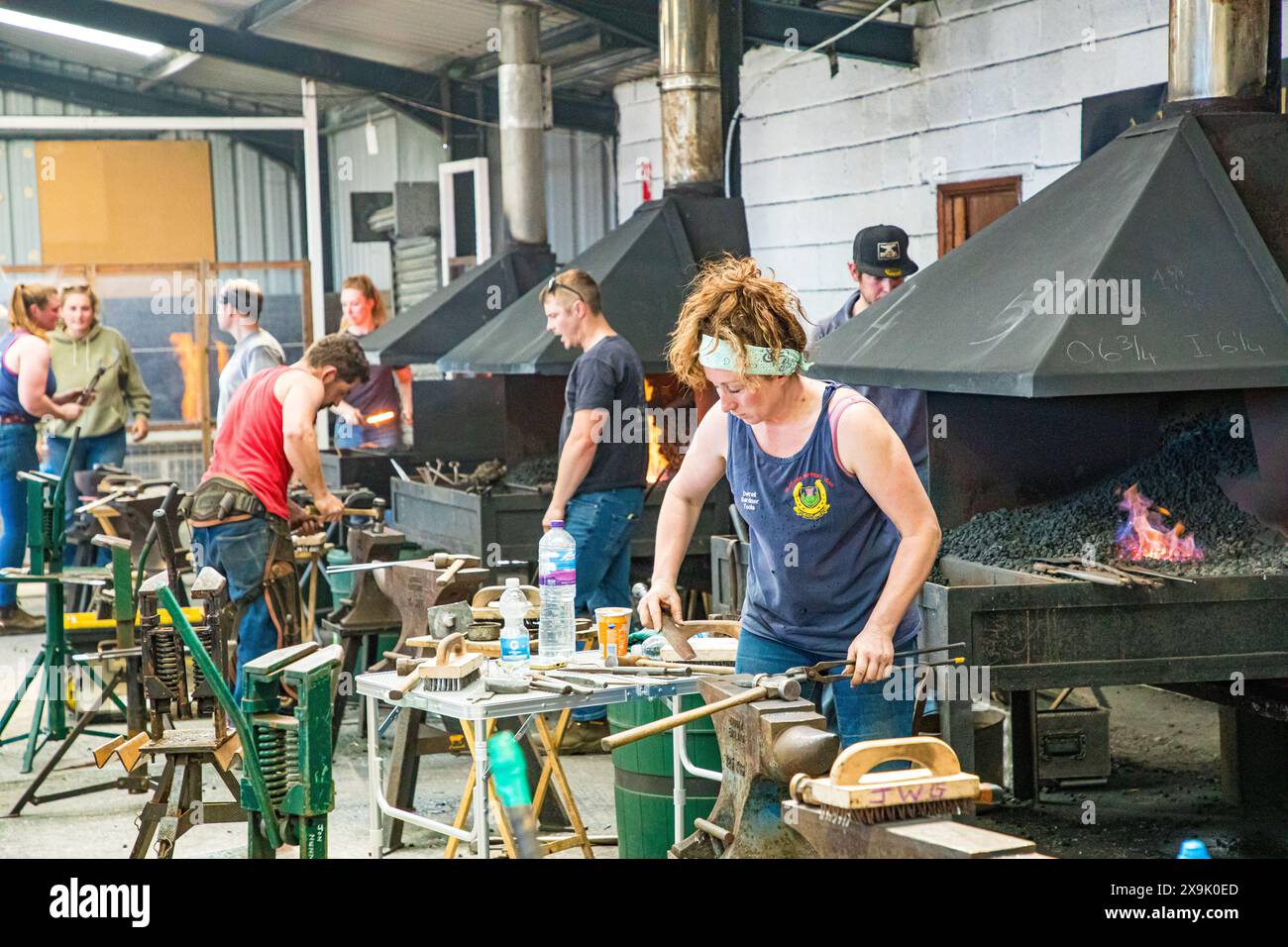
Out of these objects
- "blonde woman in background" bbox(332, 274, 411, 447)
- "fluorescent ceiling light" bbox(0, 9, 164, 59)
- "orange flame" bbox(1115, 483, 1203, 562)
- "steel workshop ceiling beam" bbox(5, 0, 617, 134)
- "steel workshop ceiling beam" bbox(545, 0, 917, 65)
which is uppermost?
"fluorescent ceiling light" bbox(0, 9, 164, 59)

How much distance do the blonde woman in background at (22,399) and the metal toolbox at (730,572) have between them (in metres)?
4.30

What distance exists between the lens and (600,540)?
6473 mm

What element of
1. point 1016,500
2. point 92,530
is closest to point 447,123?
point 92,530

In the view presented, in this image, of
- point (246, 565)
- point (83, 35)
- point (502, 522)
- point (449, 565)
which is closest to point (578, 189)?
point (83, 35)

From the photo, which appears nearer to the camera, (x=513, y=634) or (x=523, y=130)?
(x=513, y=634)

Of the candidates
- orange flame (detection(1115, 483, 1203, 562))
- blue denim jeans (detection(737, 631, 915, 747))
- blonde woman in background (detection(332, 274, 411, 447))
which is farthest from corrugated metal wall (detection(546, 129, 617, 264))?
blue denim jeans (detection(737, 631, 915, 747))

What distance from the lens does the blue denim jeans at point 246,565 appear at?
6109 millimetres

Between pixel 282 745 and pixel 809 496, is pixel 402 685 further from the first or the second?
pixel 809 496

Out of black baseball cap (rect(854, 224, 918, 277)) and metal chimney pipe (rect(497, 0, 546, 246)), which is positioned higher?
metal chimney pipe (rect(497, 0, 546, 246))

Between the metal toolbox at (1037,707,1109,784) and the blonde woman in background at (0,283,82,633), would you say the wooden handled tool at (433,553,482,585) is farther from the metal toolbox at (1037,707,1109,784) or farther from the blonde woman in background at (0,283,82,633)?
the blonde woman in background at (0,283,82,633)

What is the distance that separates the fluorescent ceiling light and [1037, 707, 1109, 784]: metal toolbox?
29.6 feet

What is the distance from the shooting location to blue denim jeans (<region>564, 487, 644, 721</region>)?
21.1 ft

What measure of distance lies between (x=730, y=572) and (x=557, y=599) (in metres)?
1.56

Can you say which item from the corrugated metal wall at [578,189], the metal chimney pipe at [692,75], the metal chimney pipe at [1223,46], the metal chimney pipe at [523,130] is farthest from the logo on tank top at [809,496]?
the corrugated metal wall at [578,189]
